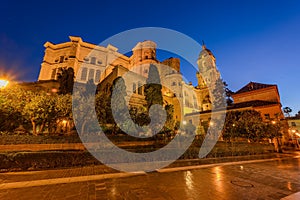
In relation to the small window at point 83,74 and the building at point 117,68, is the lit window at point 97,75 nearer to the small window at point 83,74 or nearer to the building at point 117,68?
the building at point 117,68

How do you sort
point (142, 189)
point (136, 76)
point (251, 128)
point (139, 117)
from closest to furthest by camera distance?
point (142, 189) → point (139, 117) → point (251, 128) → point (136, 76)

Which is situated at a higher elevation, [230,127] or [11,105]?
[11,105]

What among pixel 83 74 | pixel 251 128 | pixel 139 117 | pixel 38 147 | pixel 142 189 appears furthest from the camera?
pixel 83 74

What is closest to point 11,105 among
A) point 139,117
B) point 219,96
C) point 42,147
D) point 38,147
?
point 38,147

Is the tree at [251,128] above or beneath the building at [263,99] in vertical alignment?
beneath

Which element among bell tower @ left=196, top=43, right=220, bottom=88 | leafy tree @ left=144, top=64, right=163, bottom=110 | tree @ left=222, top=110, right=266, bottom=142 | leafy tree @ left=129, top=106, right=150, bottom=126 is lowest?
tree @ left=222, top=110, right=266, bottom=142

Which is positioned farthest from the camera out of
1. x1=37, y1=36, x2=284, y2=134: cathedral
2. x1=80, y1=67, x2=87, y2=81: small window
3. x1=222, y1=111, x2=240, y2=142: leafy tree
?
x1=80, y1=67, x2=87, y2=81: small window

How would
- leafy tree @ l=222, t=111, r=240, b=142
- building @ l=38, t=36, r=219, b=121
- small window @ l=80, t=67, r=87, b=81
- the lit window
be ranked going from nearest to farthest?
1. leafy tree @ l=222, t=111, r=240, b=142
2. building @ l=38, t=36, r=219, b=121
3. small window @ l=80, t=67, r=87, b=81
4. the lit window

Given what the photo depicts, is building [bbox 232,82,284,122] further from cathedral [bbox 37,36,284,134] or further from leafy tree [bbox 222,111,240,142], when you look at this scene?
leafy tree [bbox 222,111,240,142]

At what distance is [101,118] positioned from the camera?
1479cm

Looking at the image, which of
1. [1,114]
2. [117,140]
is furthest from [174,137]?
[1,114]

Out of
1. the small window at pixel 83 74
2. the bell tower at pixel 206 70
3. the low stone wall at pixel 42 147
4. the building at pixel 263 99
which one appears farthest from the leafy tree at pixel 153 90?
the bell tower at pixel 206 70

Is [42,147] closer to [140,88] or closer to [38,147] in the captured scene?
[38,147]

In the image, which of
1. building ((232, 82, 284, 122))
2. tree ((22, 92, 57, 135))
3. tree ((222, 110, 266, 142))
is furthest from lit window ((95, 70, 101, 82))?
building ((232, 82, 284, 122))
